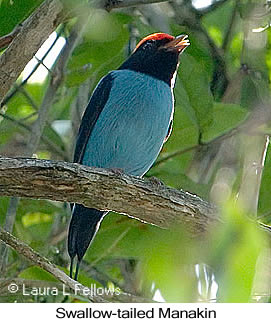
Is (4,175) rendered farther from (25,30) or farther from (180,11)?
(180,11)

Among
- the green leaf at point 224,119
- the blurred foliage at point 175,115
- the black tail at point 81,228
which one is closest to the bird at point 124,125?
the black tail at point 81,228

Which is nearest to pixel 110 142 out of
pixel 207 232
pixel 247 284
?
pixel 207 232

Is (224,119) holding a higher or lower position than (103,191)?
higher

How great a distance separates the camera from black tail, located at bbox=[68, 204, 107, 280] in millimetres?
3383

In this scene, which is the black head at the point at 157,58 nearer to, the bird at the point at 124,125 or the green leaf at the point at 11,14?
the bird at the point at 124,125

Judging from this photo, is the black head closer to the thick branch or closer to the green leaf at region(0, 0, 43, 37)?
the green leaf at region(0, 0, 43, 37)

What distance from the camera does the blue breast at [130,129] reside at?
3.64 metres

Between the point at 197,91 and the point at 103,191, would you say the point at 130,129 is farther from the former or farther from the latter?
the point at 103,191

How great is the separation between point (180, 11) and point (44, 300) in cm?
191

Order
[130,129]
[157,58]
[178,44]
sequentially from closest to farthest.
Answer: [130,129] < [178,44] < [157,58]

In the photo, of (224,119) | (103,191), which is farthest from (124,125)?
(103,191)

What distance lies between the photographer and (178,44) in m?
3.89

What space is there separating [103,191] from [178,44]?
148 cm

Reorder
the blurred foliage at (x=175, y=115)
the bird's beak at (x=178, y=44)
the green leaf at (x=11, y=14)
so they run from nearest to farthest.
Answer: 1. the green leaf at (x=11, y=14)
2. the blurred foliage at (x=175, y=115)
3. the bird's beak at (x=178, y=44)
